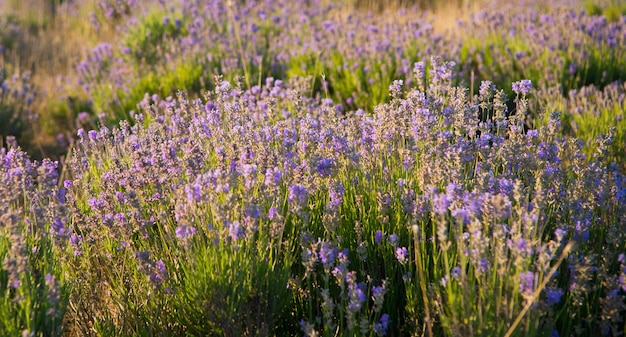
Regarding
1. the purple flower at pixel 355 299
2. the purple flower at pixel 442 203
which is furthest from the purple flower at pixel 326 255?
the purple flower at pixel 442 203

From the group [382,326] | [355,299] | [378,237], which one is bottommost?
[382,326]

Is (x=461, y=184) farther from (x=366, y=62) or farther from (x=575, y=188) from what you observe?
(x=366, y=62)

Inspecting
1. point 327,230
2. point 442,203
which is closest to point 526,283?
point 442,203

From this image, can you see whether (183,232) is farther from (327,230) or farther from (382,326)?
(382,326)

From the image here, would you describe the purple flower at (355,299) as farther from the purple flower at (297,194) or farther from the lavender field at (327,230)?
the purple flower at (297,194)

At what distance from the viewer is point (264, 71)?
5551 millimetres

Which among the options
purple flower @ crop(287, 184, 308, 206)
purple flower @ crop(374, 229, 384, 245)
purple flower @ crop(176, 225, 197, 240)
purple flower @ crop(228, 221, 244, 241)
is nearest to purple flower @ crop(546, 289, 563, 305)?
purple flower @ crop(374, 229, 384, 245)

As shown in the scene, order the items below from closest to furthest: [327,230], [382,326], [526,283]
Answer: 1. [526,283]
2. [382,326]
3. [327,230]

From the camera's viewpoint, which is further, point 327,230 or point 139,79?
point 139,79

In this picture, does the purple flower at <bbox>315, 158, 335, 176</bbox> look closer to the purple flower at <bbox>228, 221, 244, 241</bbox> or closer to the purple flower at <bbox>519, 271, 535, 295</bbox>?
the purple flower at <bbox>228, 221, 244, 241</bbox>

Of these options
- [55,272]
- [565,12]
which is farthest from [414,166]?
[565,12]

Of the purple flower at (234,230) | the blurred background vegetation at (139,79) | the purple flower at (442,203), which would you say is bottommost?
the purple flower at (234,230)

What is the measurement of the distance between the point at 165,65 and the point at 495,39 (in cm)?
301

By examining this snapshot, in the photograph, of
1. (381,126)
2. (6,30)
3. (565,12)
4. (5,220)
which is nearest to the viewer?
(5,220)
